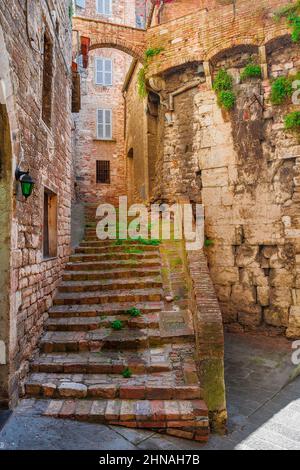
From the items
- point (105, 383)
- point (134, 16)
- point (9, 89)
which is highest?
point (134, 16)

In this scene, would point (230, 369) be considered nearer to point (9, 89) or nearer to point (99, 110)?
point (9, 89)

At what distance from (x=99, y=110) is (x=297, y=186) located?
1190 centimetres

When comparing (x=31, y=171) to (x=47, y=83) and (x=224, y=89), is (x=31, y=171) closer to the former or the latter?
(x=47, y=83)

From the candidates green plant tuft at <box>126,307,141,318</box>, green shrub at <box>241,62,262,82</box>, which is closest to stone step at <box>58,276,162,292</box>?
green plant tuft at <box>126,307,141,318</box>

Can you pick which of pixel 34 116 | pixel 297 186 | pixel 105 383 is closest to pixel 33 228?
pixel 34 116

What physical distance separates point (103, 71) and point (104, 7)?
412 cm

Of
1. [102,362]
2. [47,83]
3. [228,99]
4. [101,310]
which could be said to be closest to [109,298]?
[101,310]

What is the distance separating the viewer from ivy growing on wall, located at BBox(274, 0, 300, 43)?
7.33 m

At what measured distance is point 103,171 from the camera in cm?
1641

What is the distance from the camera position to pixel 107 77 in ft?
56.3

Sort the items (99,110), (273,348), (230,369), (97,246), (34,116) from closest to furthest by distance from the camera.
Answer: (34,116) < (230,369) < (273,348) < (97,246) < (99,110)

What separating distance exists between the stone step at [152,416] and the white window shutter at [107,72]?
1640 centimetres

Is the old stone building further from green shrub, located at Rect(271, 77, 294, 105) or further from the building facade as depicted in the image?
the building facade

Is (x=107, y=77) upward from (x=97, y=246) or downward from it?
upward
